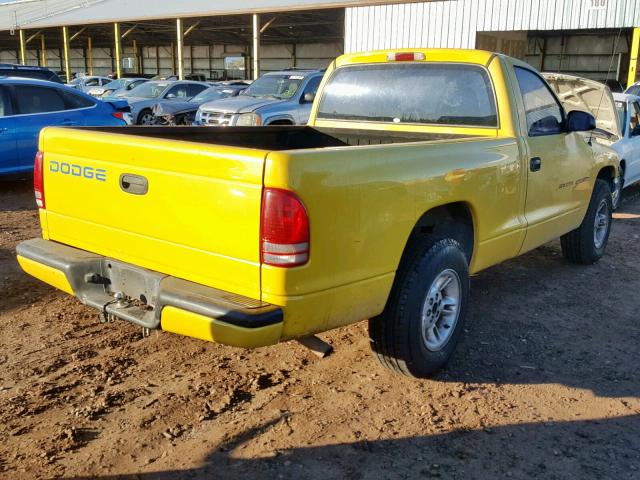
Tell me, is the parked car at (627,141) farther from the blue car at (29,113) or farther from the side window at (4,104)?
the side window at (4,104)

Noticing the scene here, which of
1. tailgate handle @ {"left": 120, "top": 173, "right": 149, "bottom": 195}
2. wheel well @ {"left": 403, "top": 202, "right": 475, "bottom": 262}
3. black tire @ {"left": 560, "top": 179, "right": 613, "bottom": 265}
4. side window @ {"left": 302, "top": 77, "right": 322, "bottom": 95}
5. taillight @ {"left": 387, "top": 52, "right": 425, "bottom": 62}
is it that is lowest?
black tire @ {"left": 560, "top": 179, "right": 613, "bottom": 265}

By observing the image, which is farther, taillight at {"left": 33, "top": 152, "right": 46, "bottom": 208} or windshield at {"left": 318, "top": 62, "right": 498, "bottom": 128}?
windshield at {"left": 318, "top": 62, "right": 498, "bottom": 128}

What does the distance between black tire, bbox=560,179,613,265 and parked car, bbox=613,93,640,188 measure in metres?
2.70

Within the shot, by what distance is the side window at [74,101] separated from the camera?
9.66 m

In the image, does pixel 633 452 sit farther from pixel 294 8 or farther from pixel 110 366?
pixel 294 8

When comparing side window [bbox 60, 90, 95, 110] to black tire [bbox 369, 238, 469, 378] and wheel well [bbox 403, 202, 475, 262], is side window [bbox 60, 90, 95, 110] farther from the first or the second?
black tire [bbox 369, 238, 469, 378]

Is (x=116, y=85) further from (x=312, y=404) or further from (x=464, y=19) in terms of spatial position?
(x=312, y=404)

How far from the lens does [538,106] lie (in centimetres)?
483

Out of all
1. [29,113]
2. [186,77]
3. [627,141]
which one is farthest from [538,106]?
[186,77]

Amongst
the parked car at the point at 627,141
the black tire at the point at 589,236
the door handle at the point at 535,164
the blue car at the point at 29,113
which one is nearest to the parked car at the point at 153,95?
the blue car at the point at 29,113

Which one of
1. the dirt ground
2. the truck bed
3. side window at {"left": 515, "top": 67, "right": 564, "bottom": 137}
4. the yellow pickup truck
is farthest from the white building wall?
the dirt ground

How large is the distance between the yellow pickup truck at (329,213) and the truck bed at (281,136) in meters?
0.02

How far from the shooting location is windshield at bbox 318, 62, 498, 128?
178 inches

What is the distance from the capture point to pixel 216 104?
12.3 m
